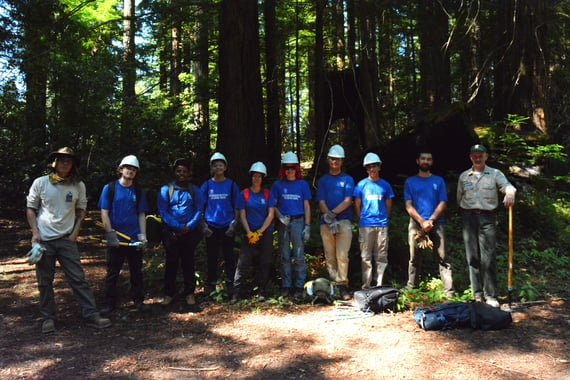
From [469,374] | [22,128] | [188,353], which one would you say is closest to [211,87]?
[22,128]

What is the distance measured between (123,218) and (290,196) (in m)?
2.31

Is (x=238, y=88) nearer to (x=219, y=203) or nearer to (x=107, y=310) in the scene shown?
(x=219, y=203)

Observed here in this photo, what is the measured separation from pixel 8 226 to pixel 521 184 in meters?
14.0

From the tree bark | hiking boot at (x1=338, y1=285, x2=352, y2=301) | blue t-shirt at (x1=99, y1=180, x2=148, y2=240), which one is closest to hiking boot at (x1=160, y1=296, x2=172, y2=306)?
blue t-shirt at (x1=99, y1=180, x2=148, y2=240)

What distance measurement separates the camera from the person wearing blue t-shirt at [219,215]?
629 cm

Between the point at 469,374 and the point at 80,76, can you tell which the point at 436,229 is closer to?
the point at 469,374

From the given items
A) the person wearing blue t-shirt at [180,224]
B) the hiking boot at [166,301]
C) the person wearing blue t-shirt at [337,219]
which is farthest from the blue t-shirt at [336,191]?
the hiking boot at [166,301]

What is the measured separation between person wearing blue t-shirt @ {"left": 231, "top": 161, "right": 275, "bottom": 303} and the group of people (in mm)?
14

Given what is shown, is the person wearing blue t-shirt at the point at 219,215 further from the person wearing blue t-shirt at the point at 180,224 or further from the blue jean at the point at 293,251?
the blue jean at the point at 293,251

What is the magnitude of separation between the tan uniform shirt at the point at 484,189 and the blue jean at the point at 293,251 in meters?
2.35

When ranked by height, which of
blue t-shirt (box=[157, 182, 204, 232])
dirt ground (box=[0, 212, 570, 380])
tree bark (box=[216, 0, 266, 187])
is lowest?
dirt ground (box=[0, 212, 570, 380])

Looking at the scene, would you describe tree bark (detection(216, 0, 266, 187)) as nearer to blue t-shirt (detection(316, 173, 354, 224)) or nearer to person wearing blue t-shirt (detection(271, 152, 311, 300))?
person wearing blue t-shirt (detection(271, 152, 311, 300))

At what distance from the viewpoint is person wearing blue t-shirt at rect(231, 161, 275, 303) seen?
20.5ft

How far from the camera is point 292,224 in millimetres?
6355
